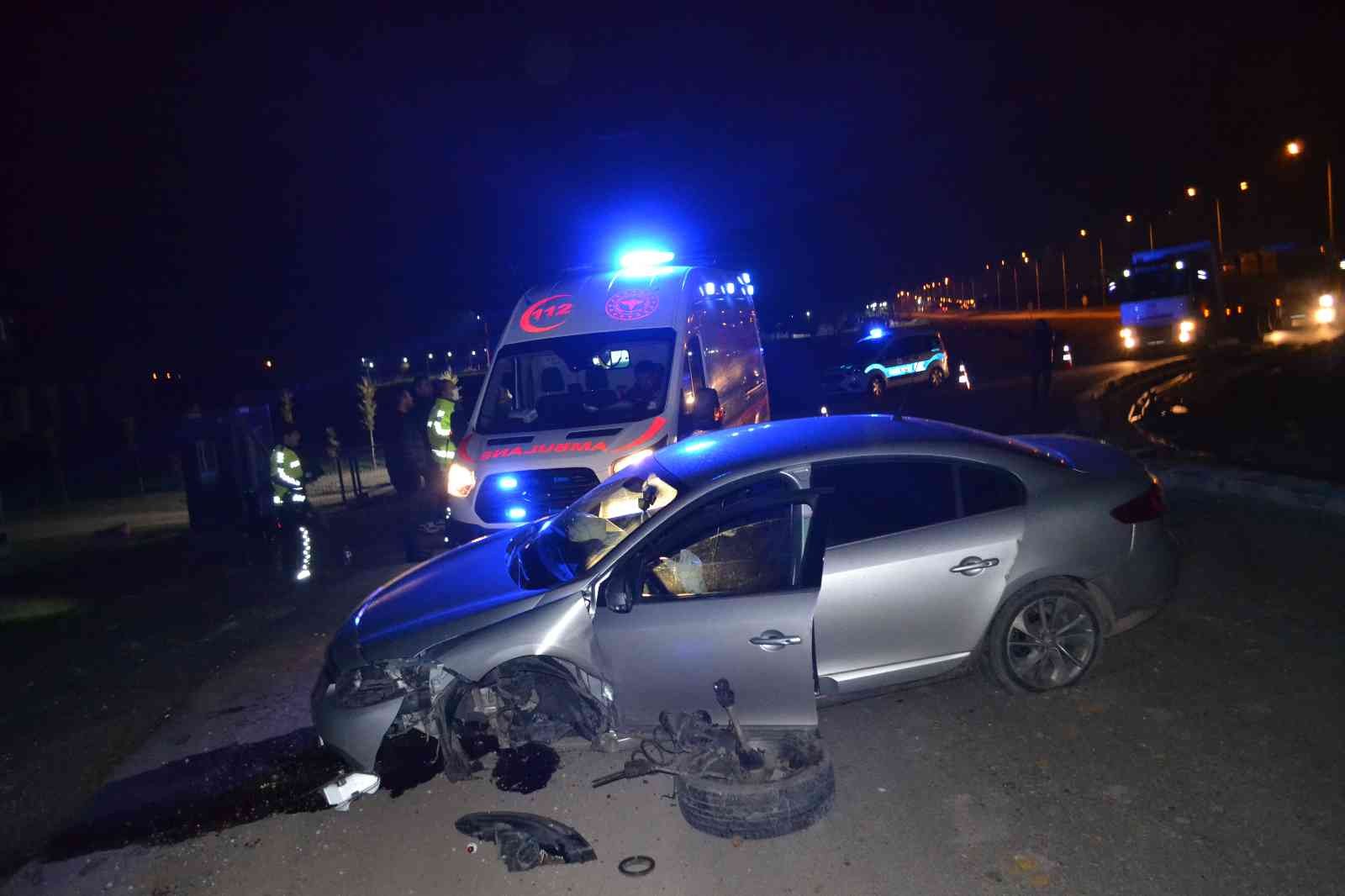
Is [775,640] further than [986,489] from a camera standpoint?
No

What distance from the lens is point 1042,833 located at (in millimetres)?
4141

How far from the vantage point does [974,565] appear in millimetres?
5109

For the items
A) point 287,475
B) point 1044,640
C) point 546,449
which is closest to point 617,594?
point 1044,640

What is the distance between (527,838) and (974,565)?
2.54 m

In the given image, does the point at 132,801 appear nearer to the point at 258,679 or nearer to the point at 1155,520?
the point at 258,679

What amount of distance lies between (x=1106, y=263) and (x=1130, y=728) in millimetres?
103627

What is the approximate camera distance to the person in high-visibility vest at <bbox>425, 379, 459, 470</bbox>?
12.4m

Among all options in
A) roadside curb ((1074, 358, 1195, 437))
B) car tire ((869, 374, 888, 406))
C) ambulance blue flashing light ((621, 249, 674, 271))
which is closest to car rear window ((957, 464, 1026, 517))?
ambulance blue flashing light ((621, 249, 674, 271))

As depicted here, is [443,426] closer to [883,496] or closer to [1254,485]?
[883,496]

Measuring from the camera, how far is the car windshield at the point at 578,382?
352 inches

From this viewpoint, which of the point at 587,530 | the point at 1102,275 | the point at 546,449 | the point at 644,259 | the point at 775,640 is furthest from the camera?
the point at 1102,275

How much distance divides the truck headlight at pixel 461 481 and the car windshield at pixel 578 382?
472 millimetres

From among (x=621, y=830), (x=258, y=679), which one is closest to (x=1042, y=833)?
(x=621, y=830)

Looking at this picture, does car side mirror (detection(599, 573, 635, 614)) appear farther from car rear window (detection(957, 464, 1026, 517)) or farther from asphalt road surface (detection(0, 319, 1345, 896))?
car rear window (detection(957, 464, 1026, 517))
